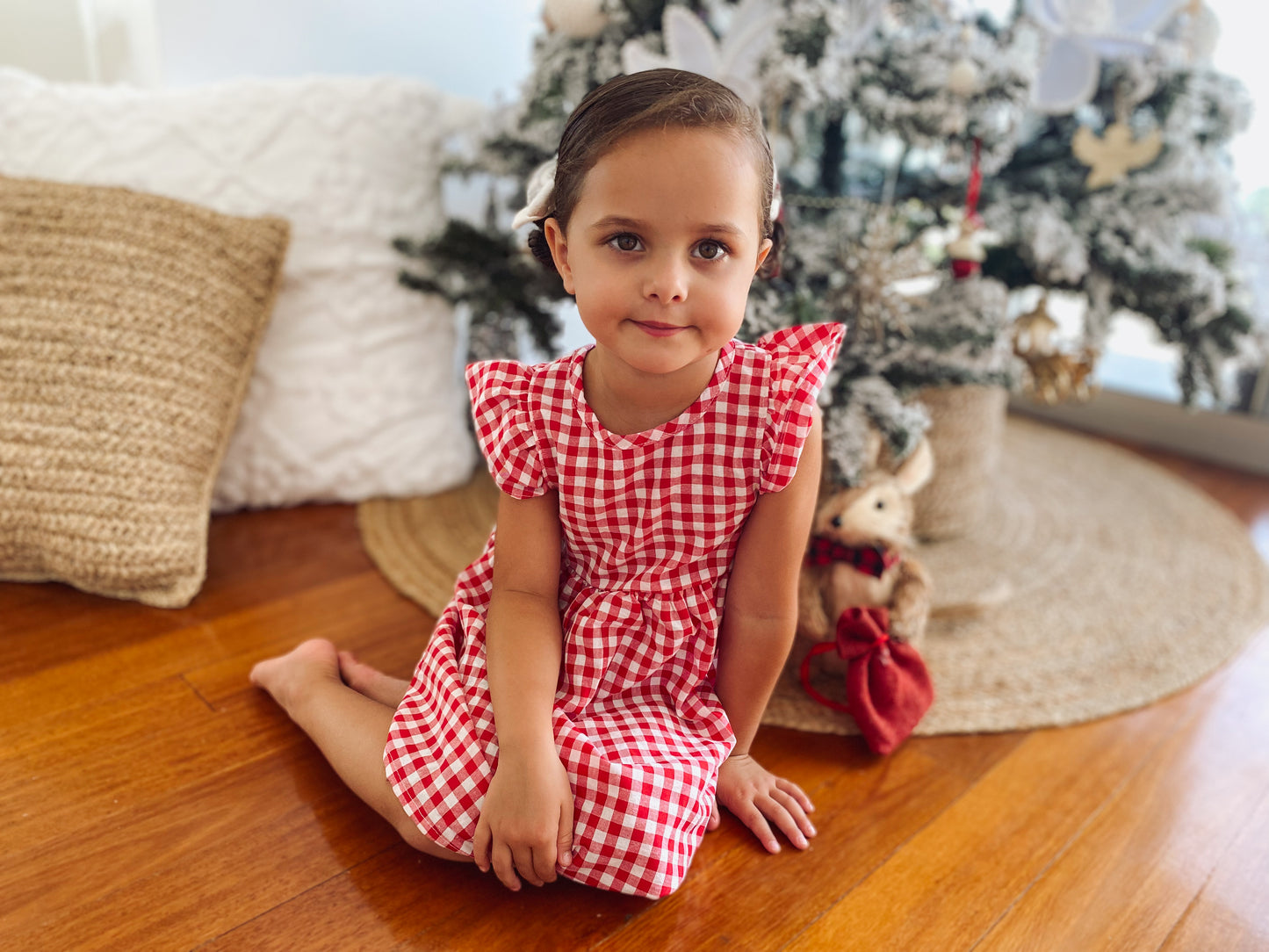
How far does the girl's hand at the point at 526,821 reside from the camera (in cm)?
69

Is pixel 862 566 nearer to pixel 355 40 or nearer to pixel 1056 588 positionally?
pixel 1056 588

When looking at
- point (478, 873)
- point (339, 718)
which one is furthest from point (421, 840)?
point (339, 718)

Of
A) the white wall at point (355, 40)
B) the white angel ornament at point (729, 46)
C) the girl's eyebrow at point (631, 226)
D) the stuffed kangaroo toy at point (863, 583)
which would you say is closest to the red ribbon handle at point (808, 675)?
the stuffed kangaroo toy at point (863, 583)

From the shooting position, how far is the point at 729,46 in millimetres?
1076

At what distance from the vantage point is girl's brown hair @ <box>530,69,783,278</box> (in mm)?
651

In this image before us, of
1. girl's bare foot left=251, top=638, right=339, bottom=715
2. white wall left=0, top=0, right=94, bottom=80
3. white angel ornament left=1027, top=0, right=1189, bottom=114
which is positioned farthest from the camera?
white wall left=0, top=0, right=94, bottom=80

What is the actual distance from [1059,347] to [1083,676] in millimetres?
479

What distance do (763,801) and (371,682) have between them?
0.41 meters

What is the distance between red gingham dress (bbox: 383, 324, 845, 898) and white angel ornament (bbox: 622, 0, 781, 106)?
1.36 feet

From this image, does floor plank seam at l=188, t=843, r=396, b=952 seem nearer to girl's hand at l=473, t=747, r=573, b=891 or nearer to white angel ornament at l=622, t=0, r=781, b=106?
girl's hand at l=473, t=747, r=573, b=891

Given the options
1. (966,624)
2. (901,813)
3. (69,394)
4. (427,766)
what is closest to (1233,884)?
(901,813)

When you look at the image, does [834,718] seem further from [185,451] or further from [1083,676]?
[185,451]

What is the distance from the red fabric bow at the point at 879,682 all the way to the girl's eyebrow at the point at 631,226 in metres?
0.50

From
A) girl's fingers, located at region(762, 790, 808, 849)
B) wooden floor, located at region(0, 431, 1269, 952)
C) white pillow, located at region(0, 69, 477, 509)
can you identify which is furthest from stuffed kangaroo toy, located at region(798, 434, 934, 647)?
white pillow, located at region(0, 69, 477, 509)
